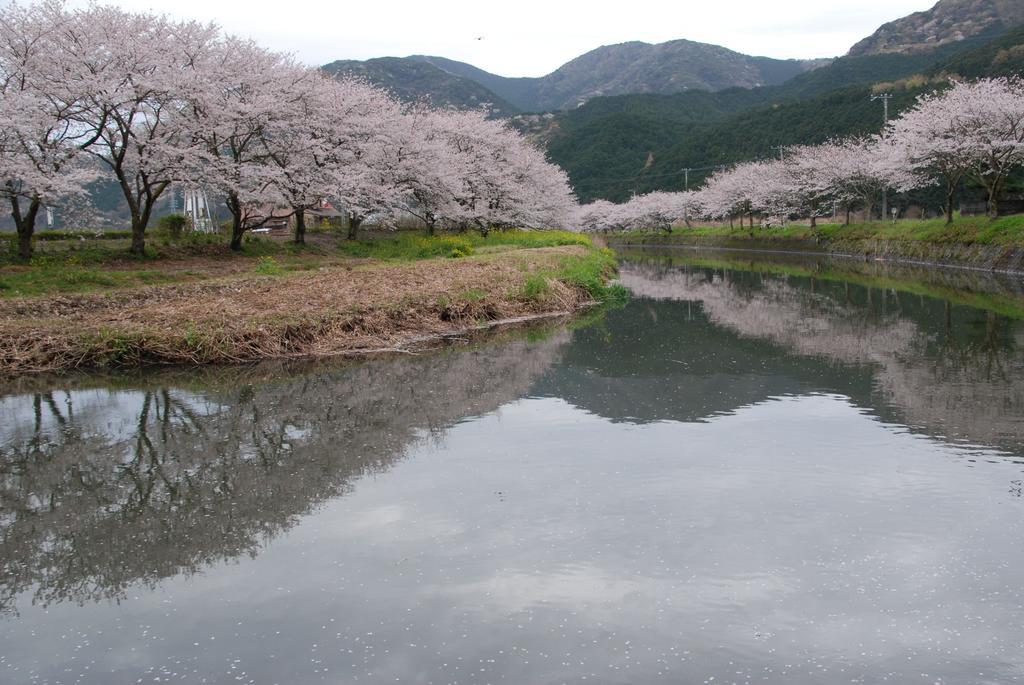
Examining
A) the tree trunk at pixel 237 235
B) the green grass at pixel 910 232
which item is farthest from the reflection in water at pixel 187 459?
the green grass at pixel 910 232

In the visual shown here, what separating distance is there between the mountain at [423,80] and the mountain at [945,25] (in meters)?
62.1

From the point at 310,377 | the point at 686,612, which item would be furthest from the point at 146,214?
the point at 686,612

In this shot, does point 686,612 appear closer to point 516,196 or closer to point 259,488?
point 259,488

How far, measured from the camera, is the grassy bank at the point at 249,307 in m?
12.1

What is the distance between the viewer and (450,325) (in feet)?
51.4

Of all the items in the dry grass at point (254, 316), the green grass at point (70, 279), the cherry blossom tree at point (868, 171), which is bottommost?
the dry grass at point (254, 316)

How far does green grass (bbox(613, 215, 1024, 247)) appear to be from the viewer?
2881 centimetres

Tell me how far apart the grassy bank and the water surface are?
37.8 inches

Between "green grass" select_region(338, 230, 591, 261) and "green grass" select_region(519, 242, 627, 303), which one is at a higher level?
"green grass" select_region(338, 230, 591, 261)

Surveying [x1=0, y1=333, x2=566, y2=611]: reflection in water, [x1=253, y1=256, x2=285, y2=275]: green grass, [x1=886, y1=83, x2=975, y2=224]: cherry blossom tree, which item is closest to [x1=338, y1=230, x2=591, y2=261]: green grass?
[x1=253, y1=256, x2=285, y2=275]: green grass

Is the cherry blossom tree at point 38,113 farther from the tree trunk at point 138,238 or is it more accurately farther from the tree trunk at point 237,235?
the tree trunk at point 237,235

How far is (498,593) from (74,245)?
21617mm

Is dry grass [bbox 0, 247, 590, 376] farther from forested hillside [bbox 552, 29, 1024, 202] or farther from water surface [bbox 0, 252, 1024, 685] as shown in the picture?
forested hillside [bbox 552, 29, 1024, 202]

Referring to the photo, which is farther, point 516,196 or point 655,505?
point 516,196
